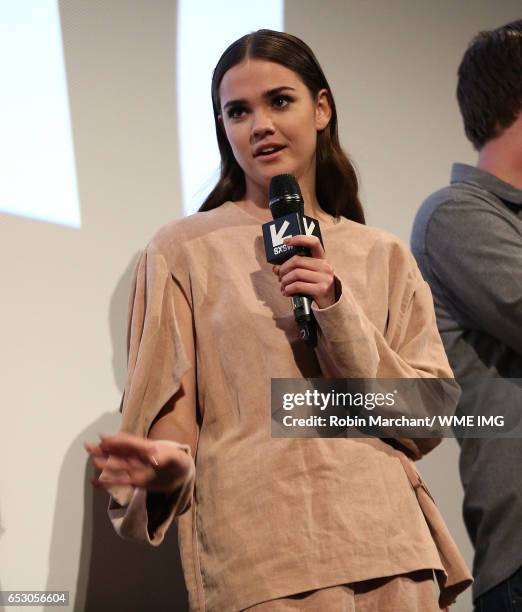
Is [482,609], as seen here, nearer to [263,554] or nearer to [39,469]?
[263,554]

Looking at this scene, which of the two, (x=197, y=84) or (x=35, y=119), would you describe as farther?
(x=197, y=84)

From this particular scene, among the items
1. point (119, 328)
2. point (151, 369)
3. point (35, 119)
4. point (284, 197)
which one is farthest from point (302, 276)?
point (35, 119)

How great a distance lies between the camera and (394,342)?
1688 millimetres

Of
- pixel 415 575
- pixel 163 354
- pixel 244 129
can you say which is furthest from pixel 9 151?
pixel 415 575

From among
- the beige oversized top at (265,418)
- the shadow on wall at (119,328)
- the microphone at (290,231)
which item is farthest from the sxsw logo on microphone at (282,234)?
the shadow on wall at (119,328)

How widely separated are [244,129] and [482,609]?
99 centimetres

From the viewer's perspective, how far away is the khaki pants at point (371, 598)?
4.55 feet

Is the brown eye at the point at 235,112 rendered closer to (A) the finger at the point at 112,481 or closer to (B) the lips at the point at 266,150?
(B) the lips at the point at 266,150

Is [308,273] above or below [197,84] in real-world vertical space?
below

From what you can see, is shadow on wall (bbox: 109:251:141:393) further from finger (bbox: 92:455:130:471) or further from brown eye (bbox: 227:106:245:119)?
finger (bbox: 92:455:130:471)

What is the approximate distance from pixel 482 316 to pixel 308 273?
0.55 metres

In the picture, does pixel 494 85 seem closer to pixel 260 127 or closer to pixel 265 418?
pixel 260 127

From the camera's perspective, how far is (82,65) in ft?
6.81

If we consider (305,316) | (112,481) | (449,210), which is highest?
(449,210)
